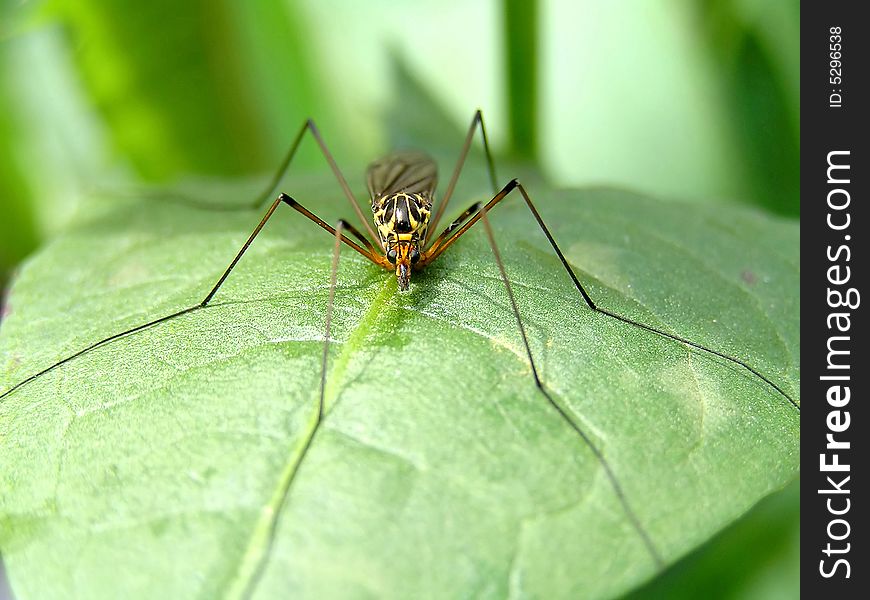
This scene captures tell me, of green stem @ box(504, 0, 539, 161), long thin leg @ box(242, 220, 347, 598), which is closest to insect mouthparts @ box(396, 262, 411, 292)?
long thin leg @ box(242, 220, 347, 598)

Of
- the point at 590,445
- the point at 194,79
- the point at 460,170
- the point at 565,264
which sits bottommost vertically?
the point at 590,445

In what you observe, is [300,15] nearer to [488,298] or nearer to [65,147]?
[65,147]

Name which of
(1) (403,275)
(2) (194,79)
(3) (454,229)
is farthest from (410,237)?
(2) (194,79)

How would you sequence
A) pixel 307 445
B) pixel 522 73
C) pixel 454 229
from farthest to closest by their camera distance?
pixel 522 73 < pixel 454 229 < pixel 307 445

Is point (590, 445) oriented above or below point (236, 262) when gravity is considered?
below

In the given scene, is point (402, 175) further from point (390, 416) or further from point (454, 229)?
point (390, 416)

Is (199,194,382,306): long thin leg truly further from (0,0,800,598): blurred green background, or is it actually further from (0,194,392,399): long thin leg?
(0,0,800,598): blurred green background

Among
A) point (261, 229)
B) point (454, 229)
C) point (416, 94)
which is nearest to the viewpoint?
point (261, 229)

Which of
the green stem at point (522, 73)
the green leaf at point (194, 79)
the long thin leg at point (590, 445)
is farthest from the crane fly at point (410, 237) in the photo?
the green leaf at point (194, 79)
